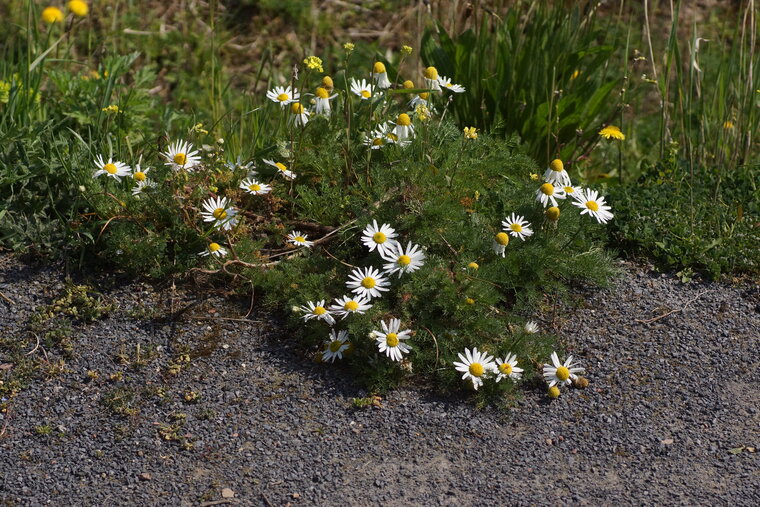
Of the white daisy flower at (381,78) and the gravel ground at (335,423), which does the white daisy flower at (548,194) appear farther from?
the white daisy flower at (381,78)

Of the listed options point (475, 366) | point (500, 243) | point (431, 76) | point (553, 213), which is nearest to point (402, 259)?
point (500, 243)

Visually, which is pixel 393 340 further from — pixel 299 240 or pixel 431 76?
pixel 431 76

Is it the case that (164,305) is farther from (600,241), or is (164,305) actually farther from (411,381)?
(600,241)

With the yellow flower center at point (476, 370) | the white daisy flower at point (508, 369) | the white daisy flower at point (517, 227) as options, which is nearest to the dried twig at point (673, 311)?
the white daisy flower at point (517, 227)

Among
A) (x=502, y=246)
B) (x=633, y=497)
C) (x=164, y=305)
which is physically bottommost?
(x=164, y=305)

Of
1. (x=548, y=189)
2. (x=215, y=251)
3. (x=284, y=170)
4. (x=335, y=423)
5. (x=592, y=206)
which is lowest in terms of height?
(x=335, y=423)

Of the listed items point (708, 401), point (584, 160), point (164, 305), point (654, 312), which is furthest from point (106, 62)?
point (708, 401)

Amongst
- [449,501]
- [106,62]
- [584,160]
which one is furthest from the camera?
[584,160]
